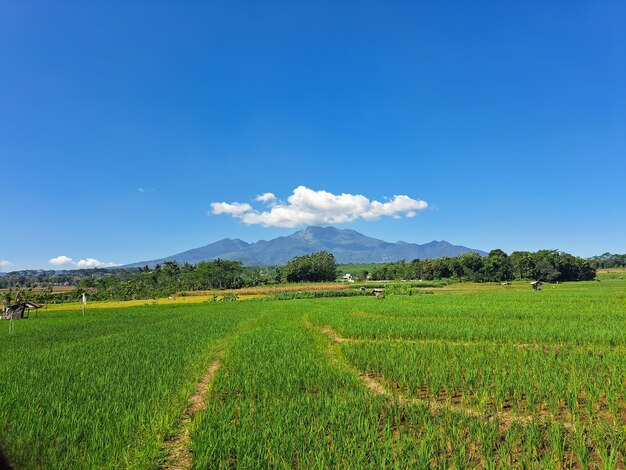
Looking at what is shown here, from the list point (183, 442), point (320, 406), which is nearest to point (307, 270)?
point (320, 406)

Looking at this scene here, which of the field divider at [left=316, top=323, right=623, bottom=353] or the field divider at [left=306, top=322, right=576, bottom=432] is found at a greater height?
the field divider at [left=306, top=322, right=576, bottom=432]

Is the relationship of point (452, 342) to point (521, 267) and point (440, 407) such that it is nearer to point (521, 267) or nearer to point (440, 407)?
point (440, 407)

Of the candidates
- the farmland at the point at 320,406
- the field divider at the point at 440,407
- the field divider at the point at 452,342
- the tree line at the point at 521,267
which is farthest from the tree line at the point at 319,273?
the field divider at the point at 440,407

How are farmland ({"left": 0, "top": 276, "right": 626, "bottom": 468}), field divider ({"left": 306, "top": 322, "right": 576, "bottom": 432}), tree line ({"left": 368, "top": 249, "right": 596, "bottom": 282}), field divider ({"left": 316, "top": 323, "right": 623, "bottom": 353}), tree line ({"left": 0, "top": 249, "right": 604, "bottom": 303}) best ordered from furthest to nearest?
tree line ({"left": 368, "top": 249, "right": 596, "bottom": 282})
tree line ({"left": 0, "top": 249, "right": 604, "bottom": 303})
field divider ({"left": 316, "top": 323, "right": 623, "bottom": 353})
field divider ({"left": 306, "top": 322, "right": 576, "bottom": 432})
farmland ({"left": 0, "top": 276, "right": 626, "bottom": 468})

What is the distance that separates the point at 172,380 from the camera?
906 centimetres

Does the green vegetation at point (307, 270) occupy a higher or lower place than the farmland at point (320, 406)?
higher

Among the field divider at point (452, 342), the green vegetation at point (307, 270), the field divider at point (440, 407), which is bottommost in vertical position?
the field divider at point (452, 342)

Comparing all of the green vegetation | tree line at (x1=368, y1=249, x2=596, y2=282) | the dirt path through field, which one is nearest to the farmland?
the dirt path through field

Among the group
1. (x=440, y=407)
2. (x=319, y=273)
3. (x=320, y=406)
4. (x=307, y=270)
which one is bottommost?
(x=440, y=407)

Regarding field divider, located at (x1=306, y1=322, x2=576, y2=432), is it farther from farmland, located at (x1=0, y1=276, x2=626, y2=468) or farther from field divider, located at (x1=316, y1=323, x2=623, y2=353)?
field divider, located at (x1=316, y1=323, x2=623, y2=353)

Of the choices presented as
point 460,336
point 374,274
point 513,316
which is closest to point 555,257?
point 374,274

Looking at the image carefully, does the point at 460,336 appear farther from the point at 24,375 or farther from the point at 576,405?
the point at 24,375

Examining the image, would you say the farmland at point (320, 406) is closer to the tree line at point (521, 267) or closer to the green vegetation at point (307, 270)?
the tree line at point (521, 267)

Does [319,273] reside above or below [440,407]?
above
